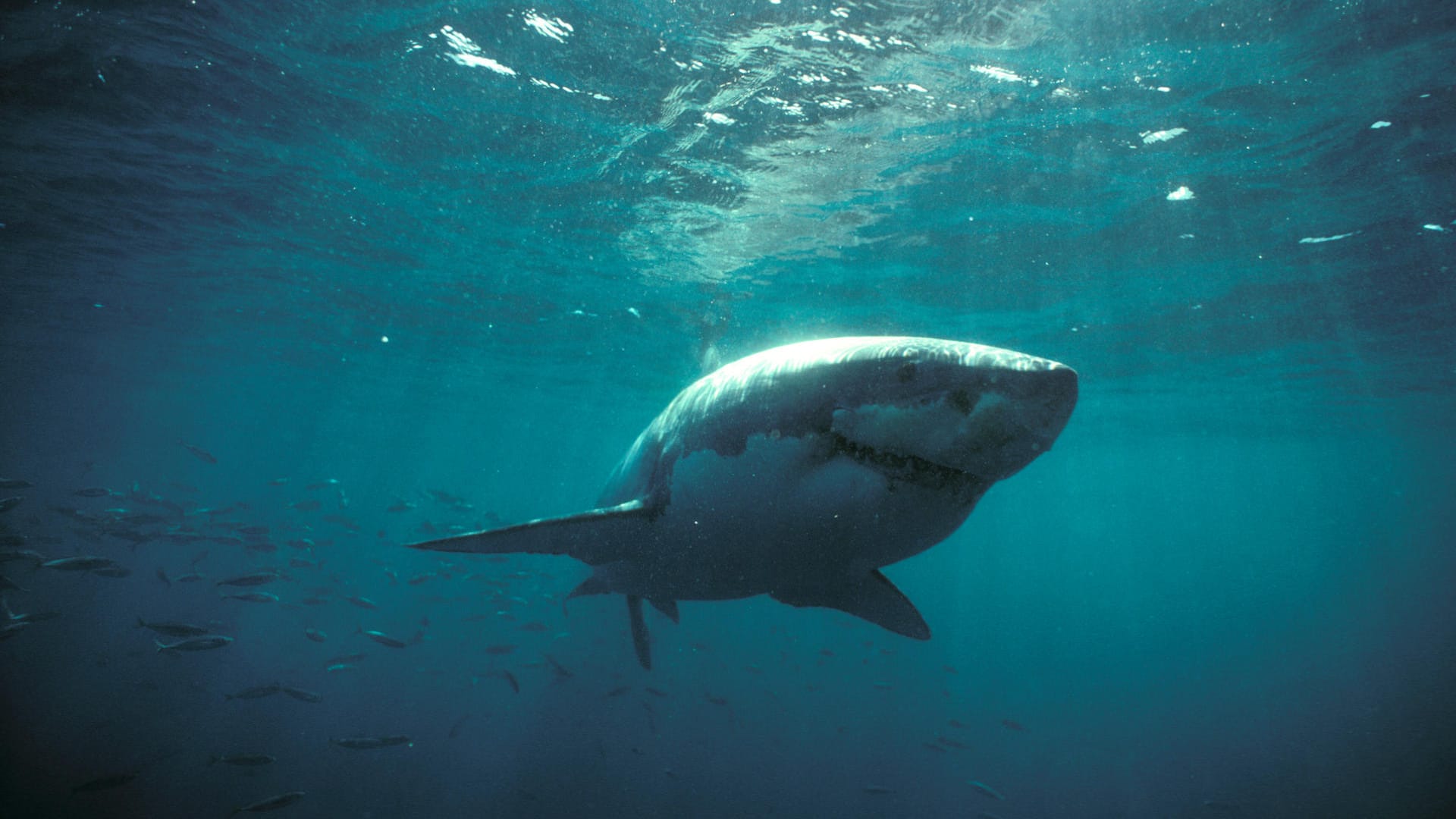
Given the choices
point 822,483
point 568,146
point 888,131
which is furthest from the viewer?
point 568,146

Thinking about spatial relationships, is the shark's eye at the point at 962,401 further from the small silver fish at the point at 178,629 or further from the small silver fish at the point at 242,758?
the small silver fish at the point at 178,629

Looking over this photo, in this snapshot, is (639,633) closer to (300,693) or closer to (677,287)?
(300,693)

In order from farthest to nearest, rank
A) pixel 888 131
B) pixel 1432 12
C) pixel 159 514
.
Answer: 1. pixel 159 514
2. pixel 888 131
3. pixel 1432 12

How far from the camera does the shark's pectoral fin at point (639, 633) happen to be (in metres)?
6.60

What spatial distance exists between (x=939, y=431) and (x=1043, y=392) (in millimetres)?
305

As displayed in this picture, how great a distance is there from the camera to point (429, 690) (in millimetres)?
18766

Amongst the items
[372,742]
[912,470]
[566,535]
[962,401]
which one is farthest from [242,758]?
[962,401]

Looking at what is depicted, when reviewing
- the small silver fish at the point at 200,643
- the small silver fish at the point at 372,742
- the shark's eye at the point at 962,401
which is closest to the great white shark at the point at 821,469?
the shark's eye at the point at 962,401

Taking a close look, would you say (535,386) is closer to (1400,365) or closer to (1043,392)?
(1043,392)

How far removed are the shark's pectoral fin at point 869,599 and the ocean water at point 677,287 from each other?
285 inches

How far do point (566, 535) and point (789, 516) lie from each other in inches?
55.4

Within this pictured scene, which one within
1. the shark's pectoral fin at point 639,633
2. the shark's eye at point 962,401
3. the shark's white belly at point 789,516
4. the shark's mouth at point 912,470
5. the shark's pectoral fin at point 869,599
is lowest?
the shark's pectoral fin at point 639,633

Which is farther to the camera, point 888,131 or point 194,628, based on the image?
point 888,131

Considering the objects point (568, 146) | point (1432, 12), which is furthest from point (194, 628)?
point (1432, 12)
